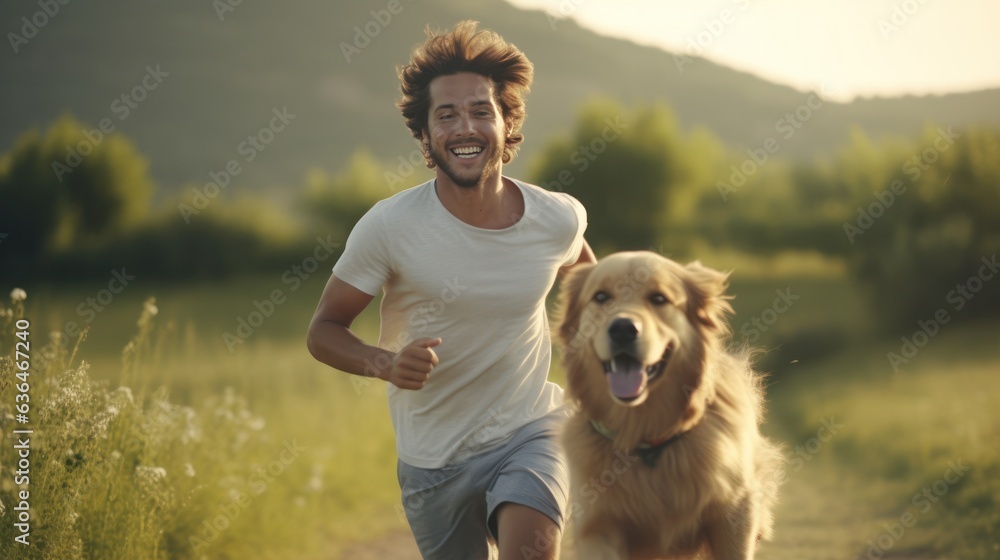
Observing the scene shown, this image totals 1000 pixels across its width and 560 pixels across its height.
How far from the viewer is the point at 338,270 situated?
329cm

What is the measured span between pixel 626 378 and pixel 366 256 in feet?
3.66

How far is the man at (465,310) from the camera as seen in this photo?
3262 millimetres

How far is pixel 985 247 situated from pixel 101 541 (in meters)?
8.80

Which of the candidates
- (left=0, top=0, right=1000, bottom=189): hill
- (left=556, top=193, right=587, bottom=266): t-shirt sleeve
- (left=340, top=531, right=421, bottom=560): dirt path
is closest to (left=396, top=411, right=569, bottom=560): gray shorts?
(left=556, top=193, right=587, bottom=266): t-shirt sleeve

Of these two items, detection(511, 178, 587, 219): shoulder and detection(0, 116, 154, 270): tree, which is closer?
detection(511, 178, 587, 219): shoulder

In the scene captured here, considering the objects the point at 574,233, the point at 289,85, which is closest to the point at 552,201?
the point at 574,233

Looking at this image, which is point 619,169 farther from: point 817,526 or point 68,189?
point 68,189

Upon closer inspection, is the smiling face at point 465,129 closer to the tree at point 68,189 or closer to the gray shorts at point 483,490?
the gray shorts at point 483,490

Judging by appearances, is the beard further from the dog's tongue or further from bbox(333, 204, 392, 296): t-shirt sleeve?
the dog's tongue

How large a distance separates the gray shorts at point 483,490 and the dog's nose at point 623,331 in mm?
735

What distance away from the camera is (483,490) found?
3340 mm

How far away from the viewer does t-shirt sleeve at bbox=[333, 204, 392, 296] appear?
326 centimetres

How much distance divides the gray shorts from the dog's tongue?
59cm

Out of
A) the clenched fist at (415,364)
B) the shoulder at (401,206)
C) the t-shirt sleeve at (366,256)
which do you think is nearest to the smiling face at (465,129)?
the shoulder at (401,206)
